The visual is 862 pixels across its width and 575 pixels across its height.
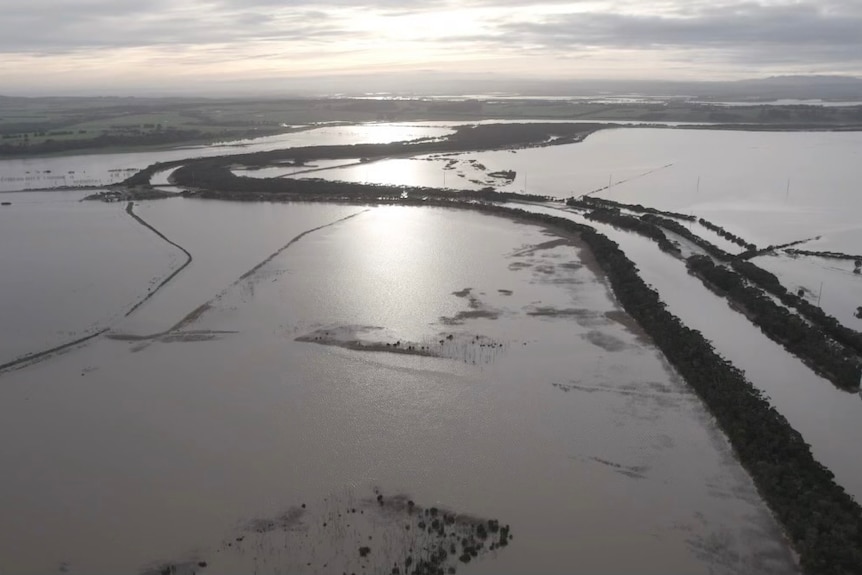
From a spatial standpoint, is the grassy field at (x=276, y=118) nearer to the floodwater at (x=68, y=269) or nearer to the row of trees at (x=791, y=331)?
the floodwater at (x=68, y=269)

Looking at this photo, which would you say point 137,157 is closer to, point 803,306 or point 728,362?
point 803,306

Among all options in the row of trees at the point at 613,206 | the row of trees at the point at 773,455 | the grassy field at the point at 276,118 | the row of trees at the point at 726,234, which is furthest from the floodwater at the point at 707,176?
the grassy field at the point at 276,118

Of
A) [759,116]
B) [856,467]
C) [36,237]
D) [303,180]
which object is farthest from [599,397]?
[759,116]

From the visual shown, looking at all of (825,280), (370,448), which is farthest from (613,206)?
(370,448)

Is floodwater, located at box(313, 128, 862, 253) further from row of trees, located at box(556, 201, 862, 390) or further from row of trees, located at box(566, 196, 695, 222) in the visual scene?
row of trees, located at box(556, 201, 862, 390)

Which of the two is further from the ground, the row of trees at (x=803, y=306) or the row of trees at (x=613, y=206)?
the row of trees at (x=613, y=206)

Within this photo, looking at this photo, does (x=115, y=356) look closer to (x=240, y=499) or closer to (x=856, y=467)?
(x=240, y=499)
